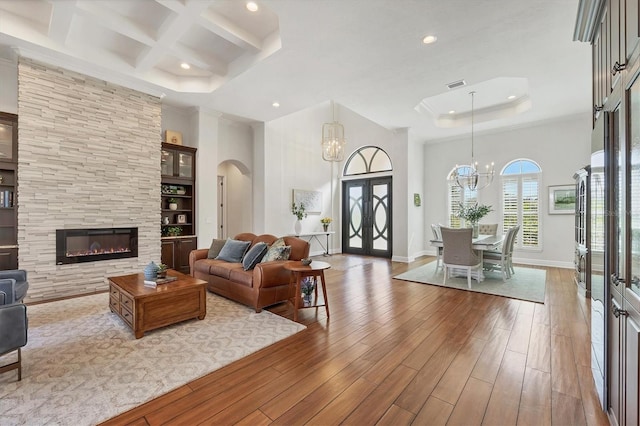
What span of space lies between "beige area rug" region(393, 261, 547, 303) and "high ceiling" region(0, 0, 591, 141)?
3426mm

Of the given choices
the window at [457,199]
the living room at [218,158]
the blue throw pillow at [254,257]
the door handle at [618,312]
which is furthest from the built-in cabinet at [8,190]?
the window at [457,199]

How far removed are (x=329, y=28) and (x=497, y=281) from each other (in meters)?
5.01

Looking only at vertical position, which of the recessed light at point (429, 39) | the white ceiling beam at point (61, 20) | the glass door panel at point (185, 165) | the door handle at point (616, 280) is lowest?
the door handle at point (616, 280)

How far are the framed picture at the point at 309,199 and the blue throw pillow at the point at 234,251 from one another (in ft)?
10.8

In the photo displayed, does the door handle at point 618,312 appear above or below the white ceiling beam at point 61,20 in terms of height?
below

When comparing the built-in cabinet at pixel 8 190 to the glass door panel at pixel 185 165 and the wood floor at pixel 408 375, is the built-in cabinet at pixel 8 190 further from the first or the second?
the wood floor at pixel 408 375

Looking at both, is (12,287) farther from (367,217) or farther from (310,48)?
(367,217)

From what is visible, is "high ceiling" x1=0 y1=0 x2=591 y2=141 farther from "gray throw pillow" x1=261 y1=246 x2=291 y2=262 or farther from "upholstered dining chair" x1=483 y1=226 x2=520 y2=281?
"gray throw pillow" x1=261 y1=246 x2=291 y2=262

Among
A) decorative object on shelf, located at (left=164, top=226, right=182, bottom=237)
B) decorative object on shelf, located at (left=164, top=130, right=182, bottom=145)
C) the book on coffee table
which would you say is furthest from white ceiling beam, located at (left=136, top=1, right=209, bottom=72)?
the book on coffee table

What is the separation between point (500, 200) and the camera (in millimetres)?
7133

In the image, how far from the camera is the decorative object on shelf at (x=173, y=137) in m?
5.74

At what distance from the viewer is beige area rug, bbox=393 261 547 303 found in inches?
173

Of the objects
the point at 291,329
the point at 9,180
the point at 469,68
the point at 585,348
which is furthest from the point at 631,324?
the point at 9,180

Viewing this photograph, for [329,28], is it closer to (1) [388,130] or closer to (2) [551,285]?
(1) [388,130]
